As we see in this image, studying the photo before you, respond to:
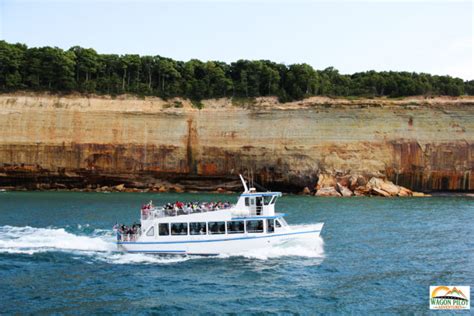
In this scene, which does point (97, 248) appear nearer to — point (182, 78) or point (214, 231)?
point (214, 231)

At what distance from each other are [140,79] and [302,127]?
25716 mm

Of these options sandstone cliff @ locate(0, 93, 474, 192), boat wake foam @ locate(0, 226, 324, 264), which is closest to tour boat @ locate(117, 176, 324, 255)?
boat wake foam @ locate(0, 226, 324, 264)

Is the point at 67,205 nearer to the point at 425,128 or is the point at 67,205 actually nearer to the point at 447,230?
the point at 447,230

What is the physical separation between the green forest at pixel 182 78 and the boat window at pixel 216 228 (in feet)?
145

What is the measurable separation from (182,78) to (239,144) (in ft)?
52.3

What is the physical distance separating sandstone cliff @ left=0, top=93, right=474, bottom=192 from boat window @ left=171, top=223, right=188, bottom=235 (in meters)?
35.1

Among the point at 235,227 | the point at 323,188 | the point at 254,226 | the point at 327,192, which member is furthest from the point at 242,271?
the point at 323,188

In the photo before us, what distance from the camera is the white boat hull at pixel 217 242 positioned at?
26219 mm

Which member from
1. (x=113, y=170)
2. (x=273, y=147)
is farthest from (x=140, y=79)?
(x=273, y=147)

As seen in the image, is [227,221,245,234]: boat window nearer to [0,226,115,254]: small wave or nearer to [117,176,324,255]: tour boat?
[117,176,324,255]: tour boat

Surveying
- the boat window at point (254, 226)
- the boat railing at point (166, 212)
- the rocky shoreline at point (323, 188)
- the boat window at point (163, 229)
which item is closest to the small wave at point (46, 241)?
the boat railing at point (166, 212)

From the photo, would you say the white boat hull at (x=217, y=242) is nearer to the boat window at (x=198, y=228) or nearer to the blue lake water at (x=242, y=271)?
the boat window at (x=198, y=228)

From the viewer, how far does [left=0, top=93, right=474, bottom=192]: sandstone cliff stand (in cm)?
6053

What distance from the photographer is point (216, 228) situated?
1047 inches
